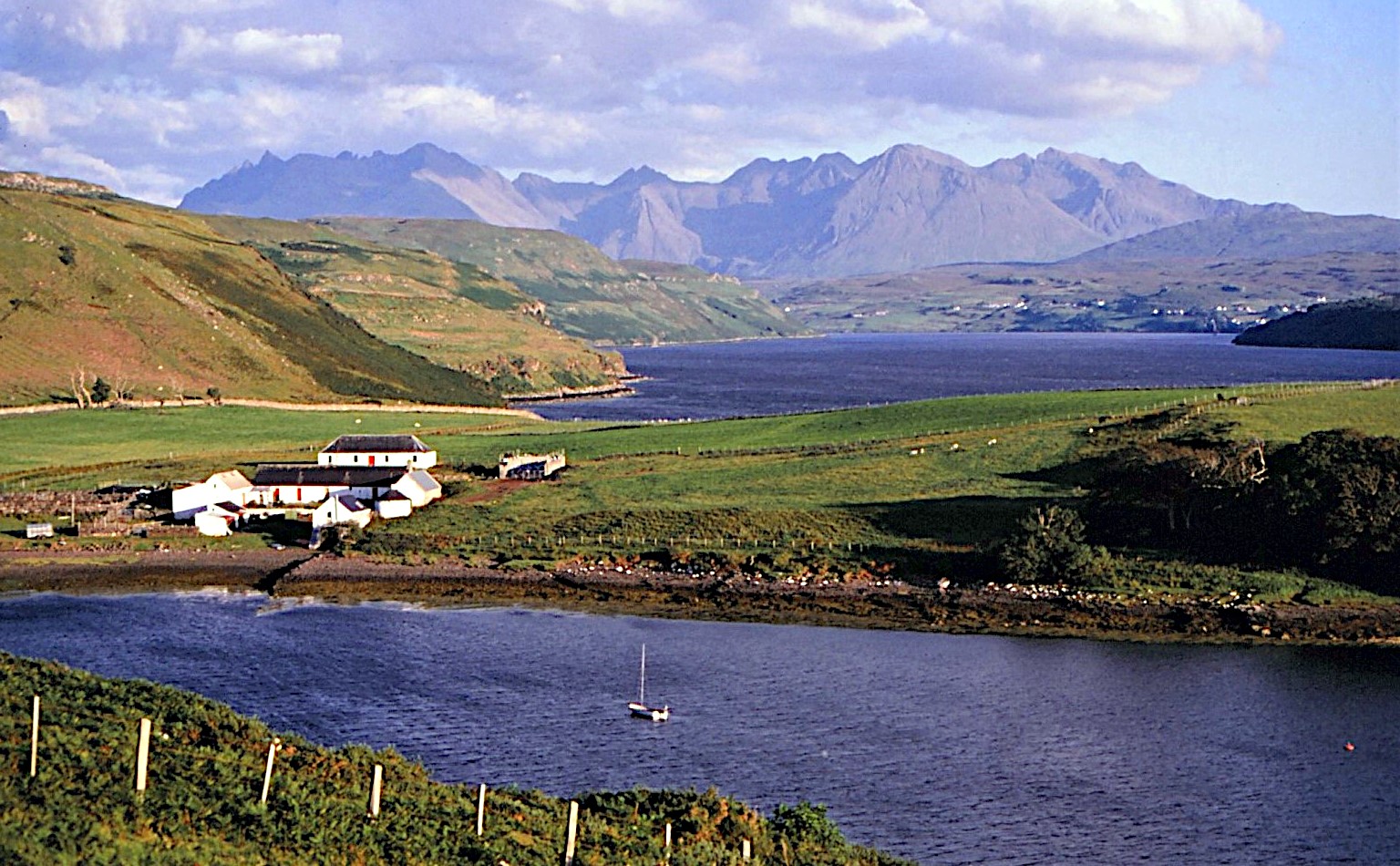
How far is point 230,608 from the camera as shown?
241ft

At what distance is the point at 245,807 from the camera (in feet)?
92.5

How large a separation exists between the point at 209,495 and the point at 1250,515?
208ft

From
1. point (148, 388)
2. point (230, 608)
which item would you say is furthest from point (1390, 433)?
point (148, 388)

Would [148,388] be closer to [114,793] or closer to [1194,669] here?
[1194,669]

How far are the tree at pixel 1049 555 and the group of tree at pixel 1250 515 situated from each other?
0.15 ft

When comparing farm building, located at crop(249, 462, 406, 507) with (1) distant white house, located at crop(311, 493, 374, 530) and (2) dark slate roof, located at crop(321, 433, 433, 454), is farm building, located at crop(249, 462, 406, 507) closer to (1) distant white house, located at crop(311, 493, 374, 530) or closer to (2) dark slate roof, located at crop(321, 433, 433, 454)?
(1) distant white house, located at crop(311, 493, 374, 530)

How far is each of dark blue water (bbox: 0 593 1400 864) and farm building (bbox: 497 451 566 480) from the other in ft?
102

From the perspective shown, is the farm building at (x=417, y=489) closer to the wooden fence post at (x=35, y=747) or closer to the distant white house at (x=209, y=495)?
the distant white house at (x=209, y=495)

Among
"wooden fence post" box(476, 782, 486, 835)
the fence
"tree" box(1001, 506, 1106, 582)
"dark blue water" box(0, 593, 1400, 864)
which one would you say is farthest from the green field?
"wooden fence post" box(476, 782, 486, 835)

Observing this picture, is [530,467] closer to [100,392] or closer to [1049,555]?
[1049,555]

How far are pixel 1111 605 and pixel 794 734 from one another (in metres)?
25.5

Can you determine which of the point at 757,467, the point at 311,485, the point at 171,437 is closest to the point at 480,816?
the point at 311,485

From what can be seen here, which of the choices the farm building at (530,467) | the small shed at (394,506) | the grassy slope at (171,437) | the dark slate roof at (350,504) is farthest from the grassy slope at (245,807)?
the grassy slope at (171,437)

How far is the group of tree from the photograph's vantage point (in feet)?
239
